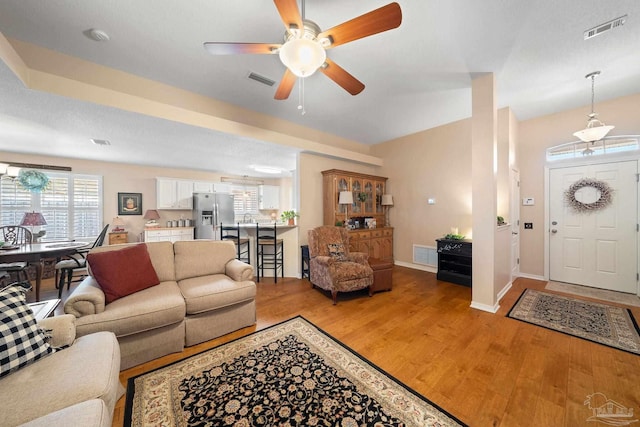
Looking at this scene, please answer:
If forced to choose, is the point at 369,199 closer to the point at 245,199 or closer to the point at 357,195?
the point at 357,195

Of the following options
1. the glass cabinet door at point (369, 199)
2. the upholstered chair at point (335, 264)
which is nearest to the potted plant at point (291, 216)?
the upholstered chair at point (335, 264)

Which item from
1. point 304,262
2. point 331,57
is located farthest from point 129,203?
point 331,57

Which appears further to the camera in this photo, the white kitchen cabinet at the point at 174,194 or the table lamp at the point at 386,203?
the white kitchen cabinet at the point at 174,194

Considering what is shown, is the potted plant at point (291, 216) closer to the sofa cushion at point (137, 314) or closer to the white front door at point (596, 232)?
the sofa cushion at point (137, 314)

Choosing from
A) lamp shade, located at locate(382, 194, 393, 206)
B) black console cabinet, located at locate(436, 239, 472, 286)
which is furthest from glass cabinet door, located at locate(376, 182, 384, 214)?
black console cabinet, located at locate(436, 239, 472, 286)

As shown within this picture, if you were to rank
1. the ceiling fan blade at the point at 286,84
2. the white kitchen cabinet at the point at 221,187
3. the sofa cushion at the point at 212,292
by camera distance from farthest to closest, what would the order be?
1. the white kitchen cabinet at the point at 221,187
2. the sofa cushion at the point at 212,292
3. the ceiling fan blade at the point at 286,84

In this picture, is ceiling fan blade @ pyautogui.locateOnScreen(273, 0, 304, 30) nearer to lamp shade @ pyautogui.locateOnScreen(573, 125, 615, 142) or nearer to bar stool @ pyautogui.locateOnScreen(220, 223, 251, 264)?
bar stool @ pyautogui.locateOnScreen(220, 223, 251, 264)

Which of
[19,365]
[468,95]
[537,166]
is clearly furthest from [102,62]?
[537,166]

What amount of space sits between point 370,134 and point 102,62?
14.1 ft

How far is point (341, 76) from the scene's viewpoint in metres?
1.96

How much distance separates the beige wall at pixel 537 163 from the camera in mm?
3734

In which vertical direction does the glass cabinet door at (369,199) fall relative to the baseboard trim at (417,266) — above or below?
above

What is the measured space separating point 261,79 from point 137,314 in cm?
277

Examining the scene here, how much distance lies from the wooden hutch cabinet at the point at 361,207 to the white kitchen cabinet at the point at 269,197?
11.4 ft
